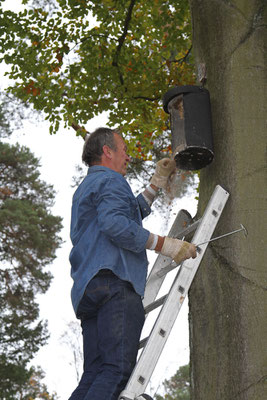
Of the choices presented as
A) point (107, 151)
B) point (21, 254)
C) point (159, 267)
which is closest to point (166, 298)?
point (159, 267)

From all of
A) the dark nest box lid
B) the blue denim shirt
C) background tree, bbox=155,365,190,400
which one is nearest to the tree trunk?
the dark nest box lid

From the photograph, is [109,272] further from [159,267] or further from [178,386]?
[178,386]

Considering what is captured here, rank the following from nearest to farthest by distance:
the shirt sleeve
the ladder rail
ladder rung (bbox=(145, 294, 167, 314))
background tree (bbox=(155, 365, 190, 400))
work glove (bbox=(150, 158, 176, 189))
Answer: the shirt sleeve, ladder rung (bbox=(145, 294, 167, 314)), the ladder rail, work glove (bbox=(150, 158, 176, 189)), background tree (bbox=(155, 365, 190, 400))

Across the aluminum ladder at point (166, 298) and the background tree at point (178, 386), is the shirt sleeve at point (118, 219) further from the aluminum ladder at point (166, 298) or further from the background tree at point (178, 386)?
the background tree at point (178, 386)

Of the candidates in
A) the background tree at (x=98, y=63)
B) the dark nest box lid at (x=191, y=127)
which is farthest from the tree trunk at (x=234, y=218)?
the background tree at (x=98, y=63)

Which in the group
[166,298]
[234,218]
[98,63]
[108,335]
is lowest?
[108,335]

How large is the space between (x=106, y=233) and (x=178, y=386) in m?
24.2

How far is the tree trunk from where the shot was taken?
9.20 feet

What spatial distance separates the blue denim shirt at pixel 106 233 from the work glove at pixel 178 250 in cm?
12

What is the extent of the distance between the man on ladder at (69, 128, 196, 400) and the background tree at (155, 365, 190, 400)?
21.9 m

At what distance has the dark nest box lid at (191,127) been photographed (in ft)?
10.7

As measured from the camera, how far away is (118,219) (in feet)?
8.93

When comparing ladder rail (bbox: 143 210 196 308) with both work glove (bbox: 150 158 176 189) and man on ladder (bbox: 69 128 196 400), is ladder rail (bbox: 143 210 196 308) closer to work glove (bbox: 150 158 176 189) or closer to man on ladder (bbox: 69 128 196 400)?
work glove (bbox: 150 158 176 189)

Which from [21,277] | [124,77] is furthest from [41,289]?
[124,77]
